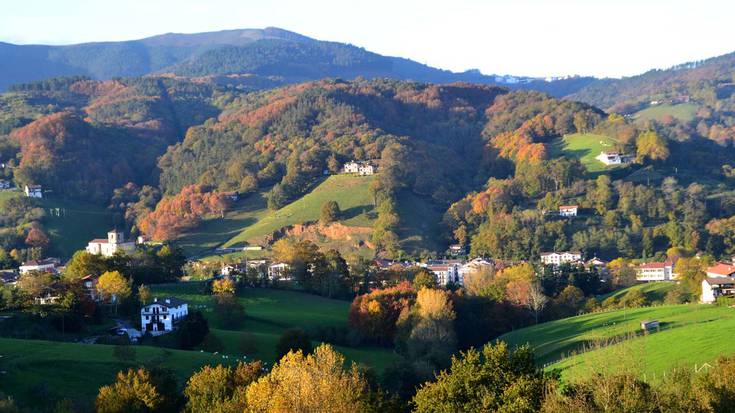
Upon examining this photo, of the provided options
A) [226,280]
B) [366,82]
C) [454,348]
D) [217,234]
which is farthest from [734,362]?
[366,82]

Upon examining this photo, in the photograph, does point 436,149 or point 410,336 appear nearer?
point 410,336

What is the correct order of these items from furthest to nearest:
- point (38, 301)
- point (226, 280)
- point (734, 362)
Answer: point (226, 280), point (38, 301), point (734, 362)

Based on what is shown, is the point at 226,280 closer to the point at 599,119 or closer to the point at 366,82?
the point at 599,119

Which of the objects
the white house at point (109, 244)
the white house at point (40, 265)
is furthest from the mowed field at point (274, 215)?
the white house at point (40, 265)

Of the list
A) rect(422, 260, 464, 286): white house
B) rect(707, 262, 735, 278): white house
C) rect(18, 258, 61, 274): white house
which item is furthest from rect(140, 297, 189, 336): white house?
rect(707, 262, 735, 278): white house

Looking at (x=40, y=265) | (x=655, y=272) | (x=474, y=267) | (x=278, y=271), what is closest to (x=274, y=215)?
(x=40, y=265)

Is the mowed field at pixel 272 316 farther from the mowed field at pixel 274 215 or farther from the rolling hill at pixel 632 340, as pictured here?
the mowed field at pixel 274 215

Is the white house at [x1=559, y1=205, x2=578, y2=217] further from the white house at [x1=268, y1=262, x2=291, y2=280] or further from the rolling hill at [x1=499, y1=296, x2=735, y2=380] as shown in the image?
the rolling hill at [x1=499, y1=296, x2=735, y2=380]
